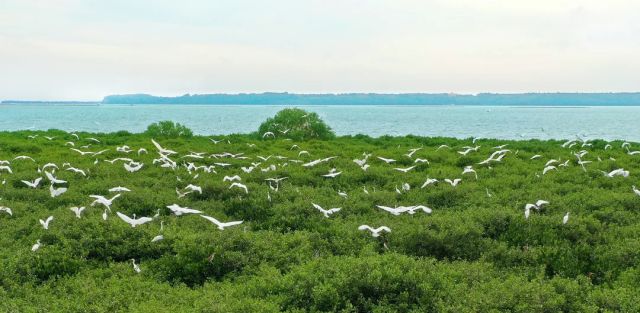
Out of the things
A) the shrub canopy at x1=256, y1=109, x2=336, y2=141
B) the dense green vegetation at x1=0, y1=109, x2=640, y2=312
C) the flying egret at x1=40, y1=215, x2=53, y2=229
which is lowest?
the dense green vegetation at x1=0, y1=109, x2=640, y2=312

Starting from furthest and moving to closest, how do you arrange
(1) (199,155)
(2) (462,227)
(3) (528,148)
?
(3) (528,148) → (1) (199,155) → (2) (462,227)

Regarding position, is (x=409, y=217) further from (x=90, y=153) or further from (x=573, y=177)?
(x=90, y=153)

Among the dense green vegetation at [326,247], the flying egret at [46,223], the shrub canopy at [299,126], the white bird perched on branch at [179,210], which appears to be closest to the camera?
the dense green vegetation at [326,247]

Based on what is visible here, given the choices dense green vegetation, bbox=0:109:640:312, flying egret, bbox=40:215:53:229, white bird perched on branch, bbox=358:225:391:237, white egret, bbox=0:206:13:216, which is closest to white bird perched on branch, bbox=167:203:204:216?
dense green vegetation, bbox=0:109:640:312

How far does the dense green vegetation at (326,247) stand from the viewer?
5387 millimetres

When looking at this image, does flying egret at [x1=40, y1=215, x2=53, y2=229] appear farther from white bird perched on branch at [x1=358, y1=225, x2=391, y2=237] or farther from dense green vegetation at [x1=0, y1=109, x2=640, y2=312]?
white bird perched on branch at [x1=358, y1=225, x2=391, y2=237]

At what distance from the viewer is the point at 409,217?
28.3 feet

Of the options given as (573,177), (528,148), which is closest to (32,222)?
(573,177)

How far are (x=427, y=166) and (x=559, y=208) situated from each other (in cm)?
563

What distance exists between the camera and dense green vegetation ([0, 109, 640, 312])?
5387 millimetres

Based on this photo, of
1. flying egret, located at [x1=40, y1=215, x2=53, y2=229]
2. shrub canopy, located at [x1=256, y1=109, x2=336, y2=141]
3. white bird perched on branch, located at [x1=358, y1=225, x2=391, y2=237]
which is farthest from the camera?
shrub canopy, located at [x1=256, y1=109, x2=336, y2=141]

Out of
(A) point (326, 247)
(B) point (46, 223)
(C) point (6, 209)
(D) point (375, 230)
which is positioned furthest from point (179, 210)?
(D) point (375, 230)

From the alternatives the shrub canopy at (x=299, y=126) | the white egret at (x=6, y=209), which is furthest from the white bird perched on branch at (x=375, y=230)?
the shrub canopy at (x=299, y=126)

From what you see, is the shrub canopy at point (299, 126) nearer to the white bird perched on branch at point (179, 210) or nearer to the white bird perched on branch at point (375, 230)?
the white bird perched on branch at point (179, 210)
